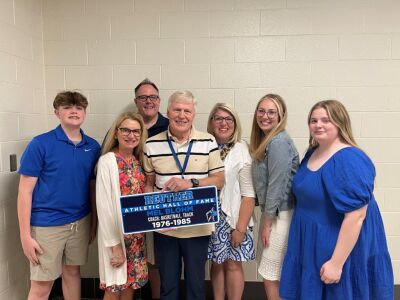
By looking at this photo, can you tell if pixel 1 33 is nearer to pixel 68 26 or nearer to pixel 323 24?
pixel 68 26

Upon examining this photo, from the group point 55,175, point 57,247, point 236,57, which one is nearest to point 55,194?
point 55,175

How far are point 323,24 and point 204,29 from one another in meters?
0.99

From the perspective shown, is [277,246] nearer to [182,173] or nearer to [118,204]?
[182,173]

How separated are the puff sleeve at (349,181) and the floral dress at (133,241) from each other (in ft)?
3.71

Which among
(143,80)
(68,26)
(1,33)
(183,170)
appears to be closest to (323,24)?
(143,80)

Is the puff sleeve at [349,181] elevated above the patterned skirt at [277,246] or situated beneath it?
elevated above

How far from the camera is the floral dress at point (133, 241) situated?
6.64ft

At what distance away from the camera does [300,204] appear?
5.99 feet

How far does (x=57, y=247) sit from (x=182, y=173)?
95cm

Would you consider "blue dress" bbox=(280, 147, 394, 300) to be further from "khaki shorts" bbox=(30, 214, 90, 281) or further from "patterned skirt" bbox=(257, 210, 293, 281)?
"khaki shorts" bbox=(30, 214, 90, 281)

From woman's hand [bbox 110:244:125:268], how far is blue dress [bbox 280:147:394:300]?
1.06 meters

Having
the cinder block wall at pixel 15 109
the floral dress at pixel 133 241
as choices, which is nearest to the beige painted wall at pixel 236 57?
the cinder block wall at pixel 15 109

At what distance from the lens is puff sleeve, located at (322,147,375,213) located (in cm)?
154

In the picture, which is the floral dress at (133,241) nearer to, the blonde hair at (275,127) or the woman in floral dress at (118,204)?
the woman in floral dress at (118,204)
